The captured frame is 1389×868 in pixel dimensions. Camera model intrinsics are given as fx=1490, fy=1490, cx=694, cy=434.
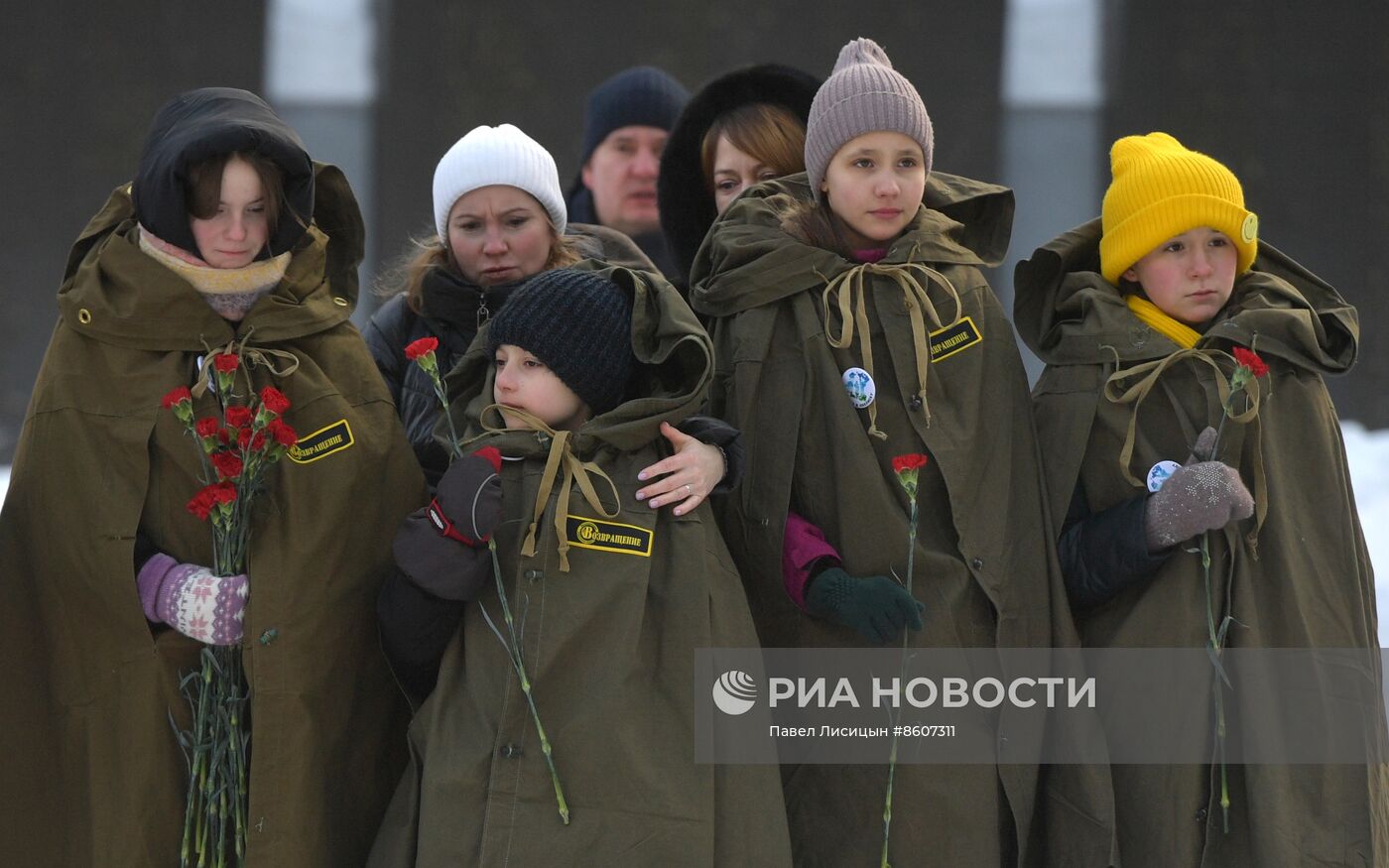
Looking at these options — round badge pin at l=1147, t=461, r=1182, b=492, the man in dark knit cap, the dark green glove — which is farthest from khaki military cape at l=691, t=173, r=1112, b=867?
the man in dark knit cap

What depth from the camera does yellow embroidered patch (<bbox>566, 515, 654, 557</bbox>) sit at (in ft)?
8.63

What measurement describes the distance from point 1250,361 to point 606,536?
1.24 metres

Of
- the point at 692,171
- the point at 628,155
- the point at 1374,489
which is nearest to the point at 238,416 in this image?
the point at 692,171

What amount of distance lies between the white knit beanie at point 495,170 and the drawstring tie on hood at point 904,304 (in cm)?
79

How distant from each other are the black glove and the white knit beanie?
0.98 m

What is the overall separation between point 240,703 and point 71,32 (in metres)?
4.92

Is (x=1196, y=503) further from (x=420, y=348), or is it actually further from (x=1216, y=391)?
(x=420, y=348)

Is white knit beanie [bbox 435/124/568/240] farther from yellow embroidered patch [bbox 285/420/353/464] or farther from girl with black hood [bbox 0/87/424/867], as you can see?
yellow embroidered patch [bbox 285/420/353/464]

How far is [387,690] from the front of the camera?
2.86 metres

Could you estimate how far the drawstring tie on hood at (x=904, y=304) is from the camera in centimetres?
290

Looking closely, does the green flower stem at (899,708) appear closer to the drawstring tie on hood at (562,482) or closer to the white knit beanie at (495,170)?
the drawstring tie on hood at (562,482)

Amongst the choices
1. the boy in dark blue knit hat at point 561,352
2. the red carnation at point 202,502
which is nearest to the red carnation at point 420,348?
the boy in dark blue knit hat at point 561,352

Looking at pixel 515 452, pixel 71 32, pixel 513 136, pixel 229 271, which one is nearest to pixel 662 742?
pixel 515 452

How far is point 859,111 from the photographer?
3.02m
